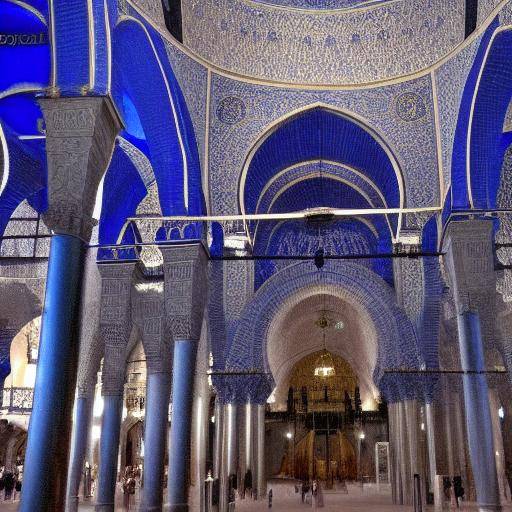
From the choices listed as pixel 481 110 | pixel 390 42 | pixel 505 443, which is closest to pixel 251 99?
pixel 390 42

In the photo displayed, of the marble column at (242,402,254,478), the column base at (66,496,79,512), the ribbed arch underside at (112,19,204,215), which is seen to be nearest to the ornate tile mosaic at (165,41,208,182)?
the ribbed arch underside at (112,19,204,215)

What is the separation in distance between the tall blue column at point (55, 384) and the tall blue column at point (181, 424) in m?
3.68

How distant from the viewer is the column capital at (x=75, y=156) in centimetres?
598

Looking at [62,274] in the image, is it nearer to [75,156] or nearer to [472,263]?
[75,156]

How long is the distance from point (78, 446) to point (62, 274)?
738cm

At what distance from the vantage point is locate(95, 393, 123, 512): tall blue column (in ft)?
34.4

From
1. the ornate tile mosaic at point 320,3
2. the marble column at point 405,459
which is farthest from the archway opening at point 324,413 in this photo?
the ornate tile mosaic at point 320,3

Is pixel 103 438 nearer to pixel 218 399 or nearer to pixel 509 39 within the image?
pixel 218 399

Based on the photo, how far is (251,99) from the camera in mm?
11492

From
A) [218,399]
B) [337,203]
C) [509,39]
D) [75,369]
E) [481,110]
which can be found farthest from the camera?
[337,203]

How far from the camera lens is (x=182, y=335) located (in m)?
9.40

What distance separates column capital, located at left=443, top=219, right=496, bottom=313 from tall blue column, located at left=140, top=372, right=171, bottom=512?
5.01m

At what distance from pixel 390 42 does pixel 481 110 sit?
2.67m

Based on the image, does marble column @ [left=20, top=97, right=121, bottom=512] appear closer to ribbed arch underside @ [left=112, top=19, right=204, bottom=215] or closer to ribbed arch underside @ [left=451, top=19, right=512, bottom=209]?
ribbed arch underside @ [left=112, top=19, right=204, bottom=215]
